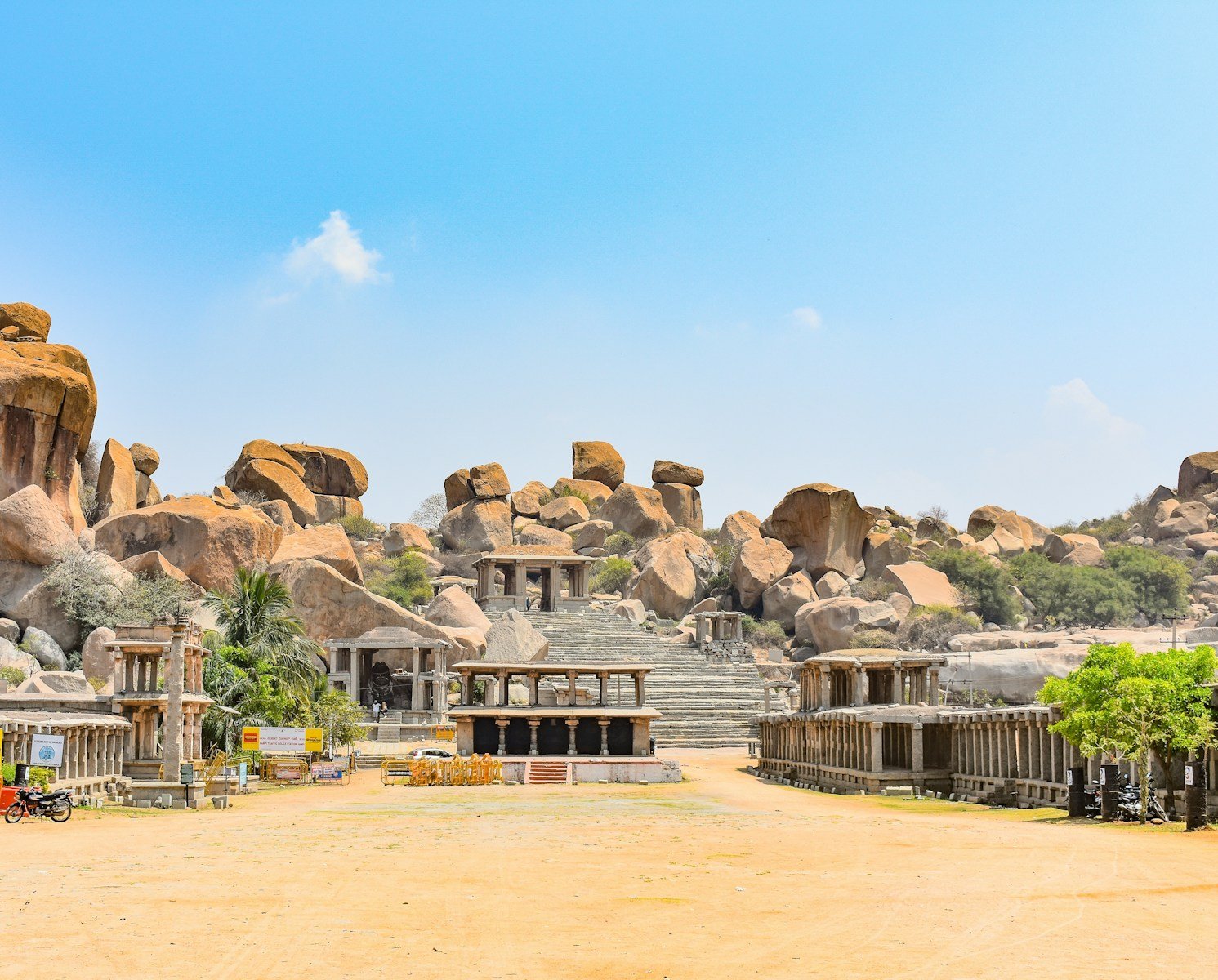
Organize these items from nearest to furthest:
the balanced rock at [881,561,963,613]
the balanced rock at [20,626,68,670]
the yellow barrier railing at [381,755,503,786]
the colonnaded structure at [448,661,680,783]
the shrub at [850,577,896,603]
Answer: the yellow barrier railing at [381,755,503,786] < the colonnaded structure at [448,661,680,783] < the balanced rock at [20,626,68,670] < the balanced rock at [881,561,963,613] < the shrub at [850,577,896,603]

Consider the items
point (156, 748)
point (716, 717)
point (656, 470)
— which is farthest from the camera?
point (656, 470)

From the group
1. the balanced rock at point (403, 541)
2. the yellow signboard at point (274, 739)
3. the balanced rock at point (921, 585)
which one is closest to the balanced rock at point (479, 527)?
the balanced rock at point (403, 541)

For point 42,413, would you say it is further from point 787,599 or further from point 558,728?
point 787,599

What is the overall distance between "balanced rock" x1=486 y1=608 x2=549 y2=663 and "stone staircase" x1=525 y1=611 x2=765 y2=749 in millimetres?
3253

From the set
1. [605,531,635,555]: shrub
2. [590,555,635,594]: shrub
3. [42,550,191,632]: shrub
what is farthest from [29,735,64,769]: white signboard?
[605,531,635,555]: shrub

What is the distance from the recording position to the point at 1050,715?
106 feet

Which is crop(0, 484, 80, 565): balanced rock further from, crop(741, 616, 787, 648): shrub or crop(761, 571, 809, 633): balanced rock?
crop(761, 571, 809, 633): balanced rock

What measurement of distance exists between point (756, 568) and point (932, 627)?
15.2 meters

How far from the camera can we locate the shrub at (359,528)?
110 meters

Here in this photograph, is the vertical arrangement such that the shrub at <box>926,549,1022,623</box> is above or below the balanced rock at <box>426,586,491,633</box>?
above

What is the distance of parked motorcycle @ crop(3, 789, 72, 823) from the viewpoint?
26.8 metres

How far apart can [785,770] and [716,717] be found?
1432cm

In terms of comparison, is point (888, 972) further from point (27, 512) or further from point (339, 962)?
point (27, 512)

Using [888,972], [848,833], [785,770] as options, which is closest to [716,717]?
[785,770]
